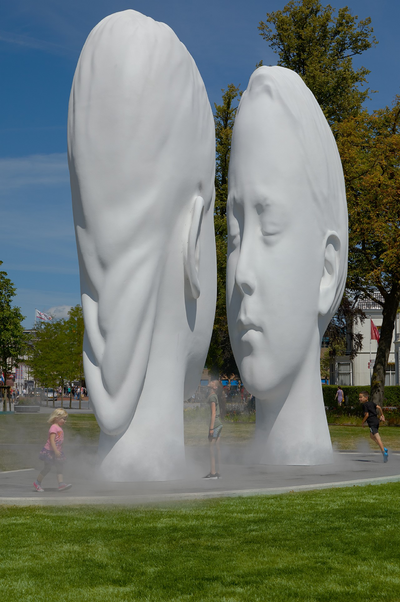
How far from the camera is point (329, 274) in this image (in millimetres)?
13344

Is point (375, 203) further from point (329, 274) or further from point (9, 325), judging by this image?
point (9, 325)

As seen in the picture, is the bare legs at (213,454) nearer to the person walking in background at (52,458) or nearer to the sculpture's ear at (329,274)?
the person walking in background at (52,458)

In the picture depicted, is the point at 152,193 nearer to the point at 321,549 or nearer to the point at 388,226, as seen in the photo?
the point at 321,549

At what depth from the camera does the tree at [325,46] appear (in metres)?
30.7

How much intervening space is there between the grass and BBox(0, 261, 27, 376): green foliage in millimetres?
28381

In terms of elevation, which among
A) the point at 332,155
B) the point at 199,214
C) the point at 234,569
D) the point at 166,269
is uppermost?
the point at 332,155

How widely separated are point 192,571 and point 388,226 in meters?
20.4

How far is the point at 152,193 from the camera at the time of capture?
1076 cm

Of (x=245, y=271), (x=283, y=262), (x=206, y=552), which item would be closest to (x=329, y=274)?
(x=283, y=262)

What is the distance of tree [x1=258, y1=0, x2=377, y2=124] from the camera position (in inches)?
1208

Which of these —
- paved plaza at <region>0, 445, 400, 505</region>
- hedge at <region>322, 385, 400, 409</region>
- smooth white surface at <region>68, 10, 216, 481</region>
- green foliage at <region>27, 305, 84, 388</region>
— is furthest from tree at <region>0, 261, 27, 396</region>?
smooth white surface at <region>68, 10, 216, 481</region>

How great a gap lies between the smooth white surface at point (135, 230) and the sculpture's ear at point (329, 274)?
291cm

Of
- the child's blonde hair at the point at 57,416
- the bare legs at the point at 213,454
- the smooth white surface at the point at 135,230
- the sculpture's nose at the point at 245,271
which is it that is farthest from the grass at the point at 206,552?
the sculpture's nose at the point at 245,271

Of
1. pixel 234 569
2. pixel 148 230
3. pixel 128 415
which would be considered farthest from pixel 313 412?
pixel 234 569
